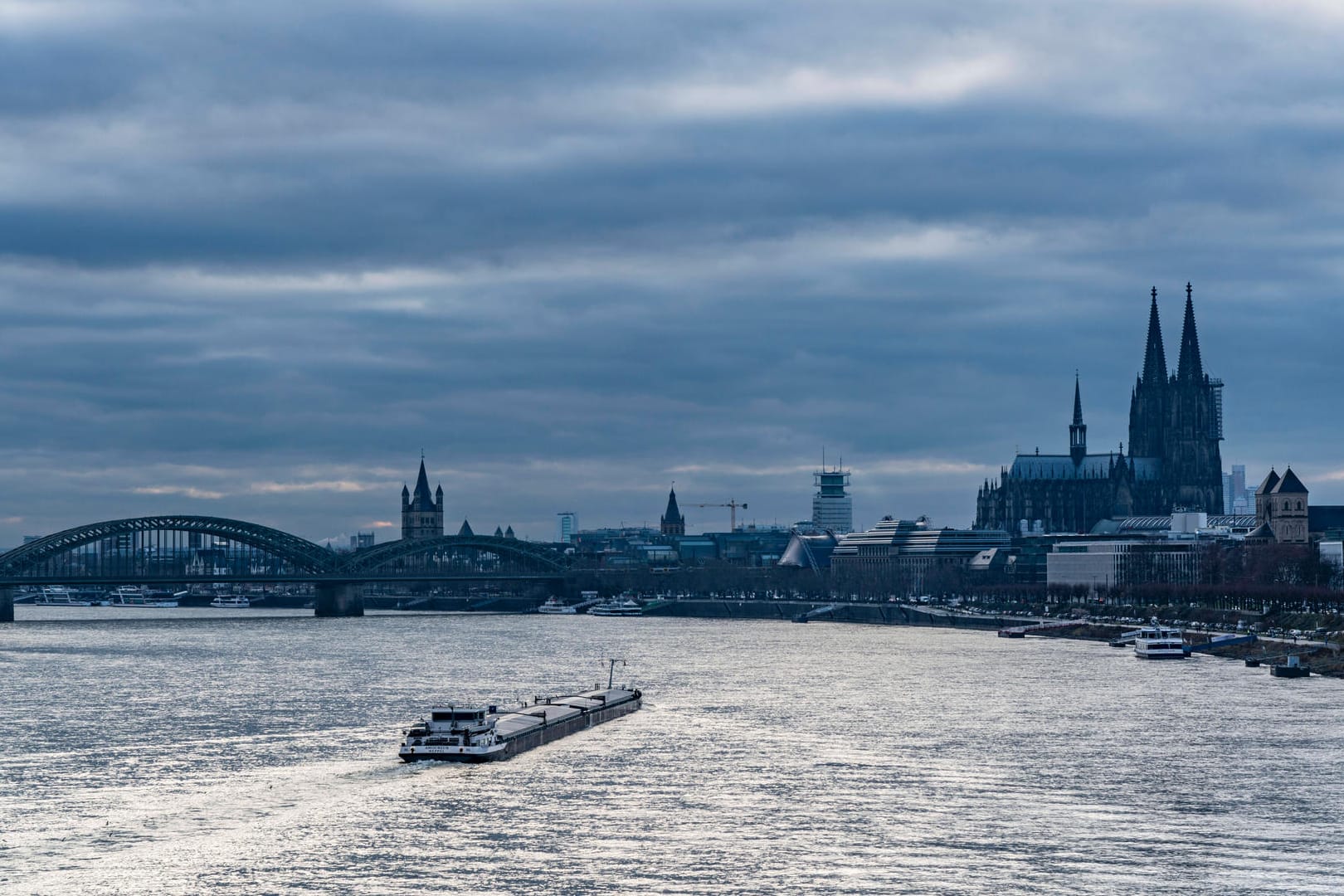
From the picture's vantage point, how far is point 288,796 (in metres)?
52.1

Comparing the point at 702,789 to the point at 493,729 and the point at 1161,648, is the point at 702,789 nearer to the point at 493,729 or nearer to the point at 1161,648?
the point at 493,729

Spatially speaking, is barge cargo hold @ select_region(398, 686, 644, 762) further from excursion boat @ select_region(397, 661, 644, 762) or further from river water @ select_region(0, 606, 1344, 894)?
river water @ select_region(0, 606, 1344, 894)

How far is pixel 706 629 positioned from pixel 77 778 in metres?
120

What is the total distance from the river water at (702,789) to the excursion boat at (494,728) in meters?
1.05

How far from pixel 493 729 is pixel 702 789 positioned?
11643 millimetres

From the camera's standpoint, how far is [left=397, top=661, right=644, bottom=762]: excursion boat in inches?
2386

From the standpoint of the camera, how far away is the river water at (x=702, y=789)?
1668 inches

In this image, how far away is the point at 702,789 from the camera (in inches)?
2127

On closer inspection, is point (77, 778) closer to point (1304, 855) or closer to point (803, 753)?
point (803, 753)

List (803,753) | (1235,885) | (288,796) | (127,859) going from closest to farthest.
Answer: (1235,885) < (127,859) < (288,796) < (803,753)

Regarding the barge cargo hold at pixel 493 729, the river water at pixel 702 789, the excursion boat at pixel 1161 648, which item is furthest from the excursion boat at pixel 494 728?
the excursion boat at pixel 1161 648

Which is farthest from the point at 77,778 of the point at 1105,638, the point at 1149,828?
the point at 1105,638

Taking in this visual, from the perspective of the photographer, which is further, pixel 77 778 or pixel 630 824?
pixel 77 778

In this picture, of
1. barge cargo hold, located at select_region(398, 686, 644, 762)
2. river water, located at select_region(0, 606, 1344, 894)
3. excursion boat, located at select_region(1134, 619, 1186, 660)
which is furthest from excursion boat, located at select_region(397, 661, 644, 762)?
excursion boat, located at select_region(1134, 619, 1186, 660)
